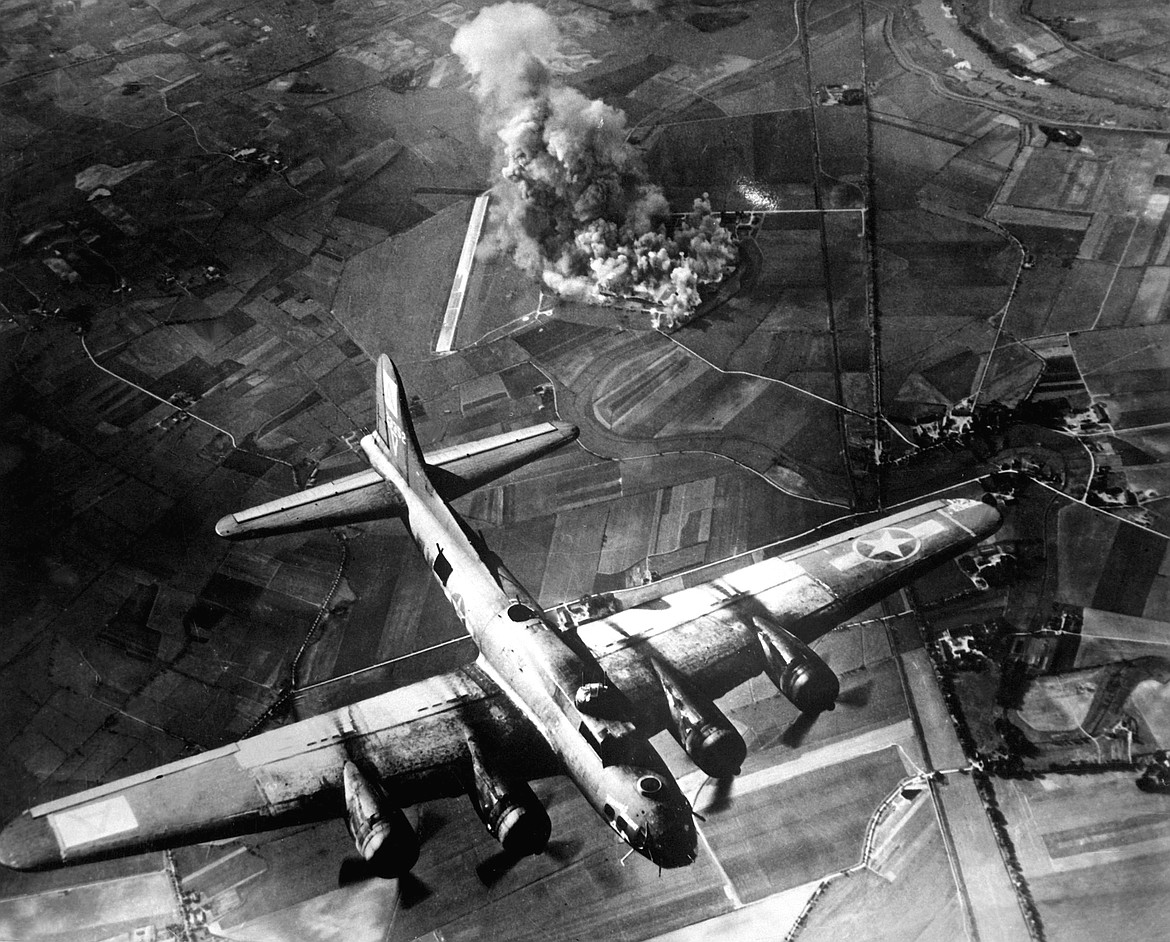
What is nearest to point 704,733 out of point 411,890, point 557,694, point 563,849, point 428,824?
point 557,694

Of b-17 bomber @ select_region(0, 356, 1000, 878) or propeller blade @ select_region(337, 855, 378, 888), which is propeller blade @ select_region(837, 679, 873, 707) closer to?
b-17 bomber @ select_region(0, 356, 1000, 878)

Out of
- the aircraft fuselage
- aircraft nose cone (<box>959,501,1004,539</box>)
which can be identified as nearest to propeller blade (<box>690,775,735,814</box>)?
the aircraft fuselage

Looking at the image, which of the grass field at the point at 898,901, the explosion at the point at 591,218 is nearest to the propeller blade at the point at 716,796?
the grass field at the point at 898,901

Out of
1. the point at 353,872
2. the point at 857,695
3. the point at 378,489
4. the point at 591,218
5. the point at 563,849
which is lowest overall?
the point at 353,872

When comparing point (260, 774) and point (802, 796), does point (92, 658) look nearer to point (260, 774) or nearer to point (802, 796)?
point (260, 774)

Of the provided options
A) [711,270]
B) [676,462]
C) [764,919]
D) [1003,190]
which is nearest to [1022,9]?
[1003,190]

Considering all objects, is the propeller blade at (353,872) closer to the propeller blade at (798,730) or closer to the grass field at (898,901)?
the grass field at (898,901)

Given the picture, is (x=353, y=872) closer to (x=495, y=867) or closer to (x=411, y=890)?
(x=411, y=890)
